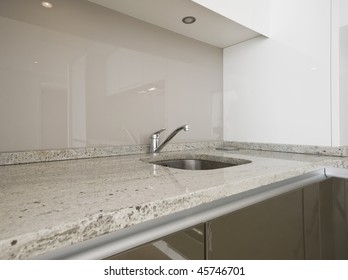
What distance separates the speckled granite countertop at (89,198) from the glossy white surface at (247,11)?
2.66 feet

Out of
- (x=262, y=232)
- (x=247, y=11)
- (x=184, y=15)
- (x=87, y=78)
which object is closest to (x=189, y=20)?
(x=184, y=15)

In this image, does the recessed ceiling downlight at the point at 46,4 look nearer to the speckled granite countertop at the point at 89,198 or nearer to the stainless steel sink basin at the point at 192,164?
the speckled granite countertop at the point at 89,198

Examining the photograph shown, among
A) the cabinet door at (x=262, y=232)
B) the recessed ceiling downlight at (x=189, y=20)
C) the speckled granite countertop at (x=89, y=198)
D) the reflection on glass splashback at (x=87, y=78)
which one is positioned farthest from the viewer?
the recessed ceiling downlight at (x=189, y=20)

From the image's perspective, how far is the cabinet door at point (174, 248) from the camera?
1.29 feet

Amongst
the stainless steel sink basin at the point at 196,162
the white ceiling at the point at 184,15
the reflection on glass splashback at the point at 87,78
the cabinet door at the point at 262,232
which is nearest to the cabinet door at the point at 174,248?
the cabinet door at the point at 262,232

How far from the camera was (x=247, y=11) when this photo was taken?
118 centimetres

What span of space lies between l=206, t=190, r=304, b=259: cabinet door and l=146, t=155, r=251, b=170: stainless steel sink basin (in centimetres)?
36

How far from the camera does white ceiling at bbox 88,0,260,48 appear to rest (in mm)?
1000

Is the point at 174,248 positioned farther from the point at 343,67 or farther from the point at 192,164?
the point at 343,67

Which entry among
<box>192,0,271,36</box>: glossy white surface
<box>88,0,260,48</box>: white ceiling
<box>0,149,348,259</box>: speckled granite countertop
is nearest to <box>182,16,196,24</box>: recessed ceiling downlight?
<box>88,0,260,48</box>: white ceiling

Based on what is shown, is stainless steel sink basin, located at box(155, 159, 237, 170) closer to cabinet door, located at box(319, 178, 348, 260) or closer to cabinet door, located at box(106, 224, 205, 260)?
cabinet door, located at box(319, 178, 348, 260)

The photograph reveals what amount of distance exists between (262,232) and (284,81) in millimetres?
955
